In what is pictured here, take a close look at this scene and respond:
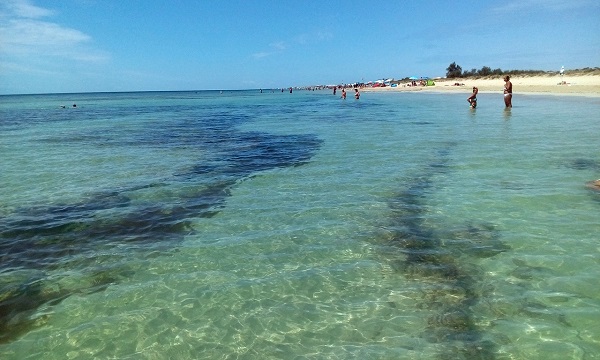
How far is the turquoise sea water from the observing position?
5.06 m

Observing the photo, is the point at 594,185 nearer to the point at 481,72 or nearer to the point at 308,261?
the point at 308,261

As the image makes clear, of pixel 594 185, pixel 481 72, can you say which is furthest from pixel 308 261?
pixel 481 72

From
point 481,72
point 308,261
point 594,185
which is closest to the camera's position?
point 308,261

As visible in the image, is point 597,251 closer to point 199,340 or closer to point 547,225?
point 547,225

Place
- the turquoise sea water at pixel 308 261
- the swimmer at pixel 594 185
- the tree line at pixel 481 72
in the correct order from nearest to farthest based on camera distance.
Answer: the turquoise sea water at pixel 308 261 → the swimmer at pixel 594 185 → the tree line at pixel 481 72

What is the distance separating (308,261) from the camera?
23.4ft

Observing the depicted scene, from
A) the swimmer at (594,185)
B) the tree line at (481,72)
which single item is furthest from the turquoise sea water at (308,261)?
the tree line at (481,72)

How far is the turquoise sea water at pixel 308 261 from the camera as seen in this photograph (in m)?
5.06

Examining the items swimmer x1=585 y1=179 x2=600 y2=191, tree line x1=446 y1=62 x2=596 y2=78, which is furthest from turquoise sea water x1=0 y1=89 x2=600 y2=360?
tree line x1=446 y1=62 x2=596 y2=78

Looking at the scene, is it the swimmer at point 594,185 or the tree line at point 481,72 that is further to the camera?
the tree line at point 481,72

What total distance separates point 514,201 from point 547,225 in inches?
64.4

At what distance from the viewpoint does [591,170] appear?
12477 millimetres

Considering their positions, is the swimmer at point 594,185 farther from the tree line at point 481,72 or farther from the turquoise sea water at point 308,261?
the tree line at point 481,72

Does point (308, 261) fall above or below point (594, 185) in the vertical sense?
below
